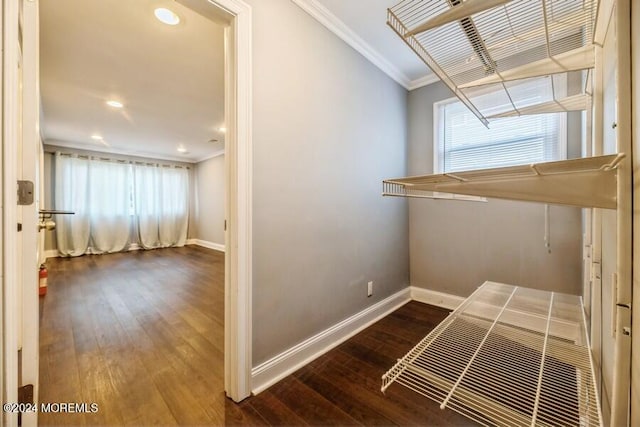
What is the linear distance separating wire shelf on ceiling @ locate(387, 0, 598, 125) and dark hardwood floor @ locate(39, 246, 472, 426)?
1558 mm

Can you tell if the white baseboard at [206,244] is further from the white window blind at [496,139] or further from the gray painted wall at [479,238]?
the white window blind at [496,139]

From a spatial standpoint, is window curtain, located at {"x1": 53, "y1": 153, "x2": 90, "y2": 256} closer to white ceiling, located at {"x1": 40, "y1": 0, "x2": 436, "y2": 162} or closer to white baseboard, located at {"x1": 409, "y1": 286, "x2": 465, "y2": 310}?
white ceiling, located at {"x1": 40, "y1": 0, "x2": 436, "y2": 162}

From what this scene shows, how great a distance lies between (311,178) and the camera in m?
1.76

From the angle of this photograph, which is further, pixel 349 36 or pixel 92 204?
pixel 92 204

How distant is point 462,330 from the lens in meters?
1.07

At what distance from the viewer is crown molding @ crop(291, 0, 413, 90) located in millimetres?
1733

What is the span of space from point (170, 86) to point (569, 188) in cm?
344

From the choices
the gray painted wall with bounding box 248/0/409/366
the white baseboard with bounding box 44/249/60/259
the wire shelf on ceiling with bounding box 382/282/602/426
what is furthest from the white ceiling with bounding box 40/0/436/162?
the white baseboard with bounding box 44/249/60/259

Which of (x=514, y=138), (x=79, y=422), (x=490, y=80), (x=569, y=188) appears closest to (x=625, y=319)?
(x=569, y=188)

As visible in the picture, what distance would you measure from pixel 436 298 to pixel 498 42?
227 centimetres

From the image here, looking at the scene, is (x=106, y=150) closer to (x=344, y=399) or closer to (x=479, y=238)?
(x=344, y=399)

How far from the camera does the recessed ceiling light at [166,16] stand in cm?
174

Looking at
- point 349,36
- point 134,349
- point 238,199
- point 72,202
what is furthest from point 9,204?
point 72,202

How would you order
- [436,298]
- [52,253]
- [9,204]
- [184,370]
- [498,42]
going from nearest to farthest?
[9,204] → [498,42] → [184,370] → [436,298] → [52,253]
